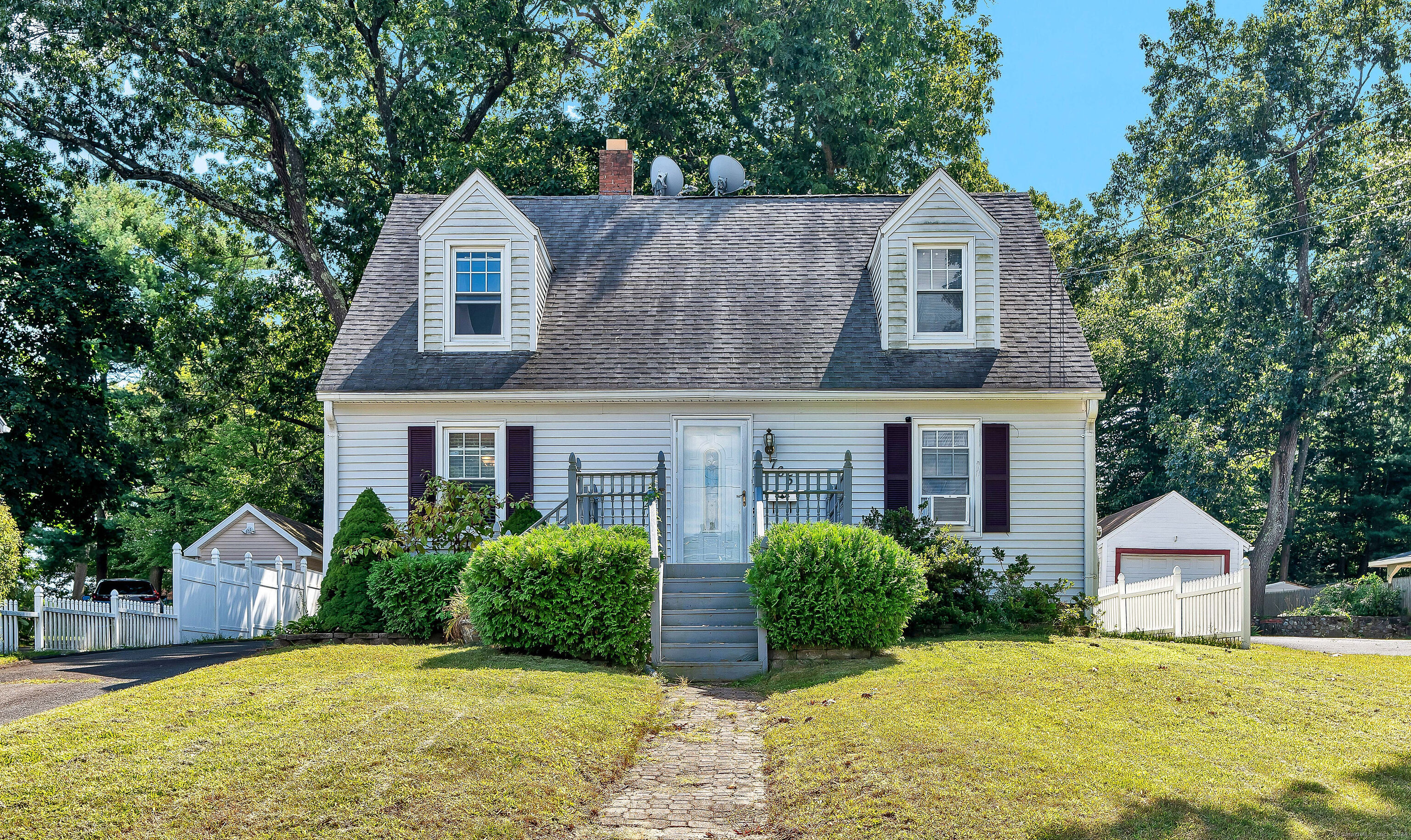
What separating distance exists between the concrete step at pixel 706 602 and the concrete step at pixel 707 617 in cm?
10

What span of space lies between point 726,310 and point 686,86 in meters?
12.8

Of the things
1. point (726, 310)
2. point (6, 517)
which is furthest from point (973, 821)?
point (6, 517)

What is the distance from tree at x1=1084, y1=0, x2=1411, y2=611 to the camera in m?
29.8

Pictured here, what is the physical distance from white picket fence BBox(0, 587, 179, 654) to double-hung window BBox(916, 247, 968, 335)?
13.4 metres

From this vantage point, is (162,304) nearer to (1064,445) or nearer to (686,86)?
(686,86)

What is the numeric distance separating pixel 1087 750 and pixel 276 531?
82.6 ft

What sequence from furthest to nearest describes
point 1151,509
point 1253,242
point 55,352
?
point 1253,242
point 1151,509
point 55,352

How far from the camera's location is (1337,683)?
11391mm

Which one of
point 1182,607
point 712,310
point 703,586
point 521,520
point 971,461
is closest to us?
point 703,586

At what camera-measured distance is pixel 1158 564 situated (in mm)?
27094

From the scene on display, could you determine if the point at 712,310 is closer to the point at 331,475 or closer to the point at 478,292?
the point at 478,292

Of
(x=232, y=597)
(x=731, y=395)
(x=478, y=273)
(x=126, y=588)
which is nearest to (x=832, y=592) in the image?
(x=731, y=395)

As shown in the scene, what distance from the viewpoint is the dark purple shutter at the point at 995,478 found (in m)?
17.2

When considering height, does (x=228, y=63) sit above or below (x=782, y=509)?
above
